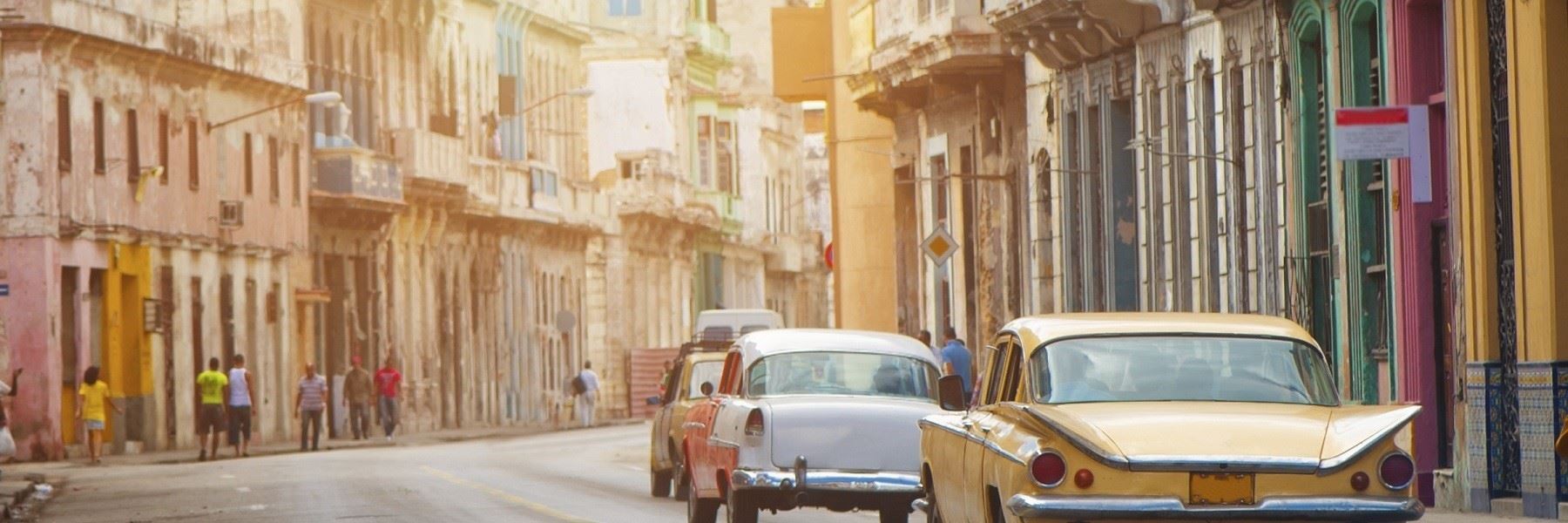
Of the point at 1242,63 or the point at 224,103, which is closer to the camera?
the point at 1242,63

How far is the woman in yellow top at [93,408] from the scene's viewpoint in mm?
48094

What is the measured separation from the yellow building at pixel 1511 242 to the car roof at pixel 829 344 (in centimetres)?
398

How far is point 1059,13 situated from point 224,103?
26619mm

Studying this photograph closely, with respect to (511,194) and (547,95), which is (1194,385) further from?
(547,95)

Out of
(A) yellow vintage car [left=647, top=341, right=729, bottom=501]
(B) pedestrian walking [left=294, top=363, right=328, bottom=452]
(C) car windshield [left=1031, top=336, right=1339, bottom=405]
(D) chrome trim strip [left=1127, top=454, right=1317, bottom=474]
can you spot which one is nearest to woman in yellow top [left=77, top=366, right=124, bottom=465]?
(B) pedestrian walking [left=294, top=363, right=328, bottom=452]

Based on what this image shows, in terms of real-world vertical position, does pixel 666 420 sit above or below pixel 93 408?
above

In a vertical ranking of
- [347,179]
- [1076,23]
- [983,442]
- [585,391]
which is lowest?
[585,391]

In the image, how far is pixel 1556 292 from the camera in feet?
70.4

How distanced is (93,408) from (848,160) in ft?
50.1

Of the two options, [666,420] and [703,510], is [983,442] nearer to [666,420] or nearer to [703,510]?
[703,510]

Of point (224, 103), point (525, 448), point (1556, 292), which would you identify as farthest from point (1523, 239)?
point (224, 103)

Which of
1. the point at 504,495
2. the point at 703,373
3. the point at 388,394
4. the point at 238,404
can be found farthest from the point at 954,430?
the point at 388,394

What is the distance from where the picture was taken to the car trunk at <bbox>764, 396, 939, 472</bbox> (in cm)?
2172

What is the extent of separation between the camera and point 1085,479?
547 inches
